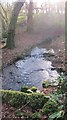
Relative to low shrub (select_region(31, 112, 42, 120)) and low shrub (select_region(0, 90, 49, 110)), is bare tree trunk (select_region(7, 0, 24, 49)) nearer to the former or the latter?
low shrub (select_region(0, 90, 49, 110))

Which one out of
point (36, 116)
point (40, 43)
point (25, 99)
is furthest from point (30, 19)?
point (36, 116)

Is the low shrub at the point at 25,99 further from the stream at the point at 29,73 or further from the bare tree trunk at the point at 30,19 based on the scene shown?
the bare tree trunk at the point at 30,19

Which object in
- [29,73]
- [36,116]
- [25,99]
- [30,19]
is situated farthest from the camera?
[30,19]

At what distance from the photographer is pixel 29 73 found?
10.9 meters

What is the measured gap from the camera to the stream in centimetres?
930

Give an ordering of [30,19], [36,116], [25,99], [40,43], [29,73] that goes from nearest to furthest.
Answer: [36,116] < [25,99] < [29,73] < [40,43] < [30,19]

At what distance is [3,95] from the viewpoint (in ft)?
20.7

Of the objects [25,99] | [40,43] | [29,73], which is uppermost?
[25,99]

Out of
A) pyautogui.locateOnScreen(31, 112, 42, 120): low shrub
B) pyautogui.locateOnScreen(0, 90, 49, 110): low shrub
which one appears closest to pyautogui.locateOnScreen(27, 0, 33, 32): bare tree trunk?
pyautogui.locateOnScreen(0, 90, 49, 110): low shrub

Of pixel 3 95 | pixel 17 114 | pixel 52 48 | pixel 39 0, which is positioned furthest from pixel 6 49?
pixel 17 114

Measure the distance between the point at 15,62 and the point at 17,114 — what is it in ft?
25.1

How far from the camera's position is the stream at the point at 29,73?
30.5 ft

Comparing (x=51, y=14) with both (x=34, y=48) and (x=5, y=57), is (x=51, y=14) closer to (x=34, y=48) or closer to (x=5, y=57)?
(x=34, y=48)

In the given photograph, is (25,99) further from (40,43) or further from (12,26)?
(40,43)
